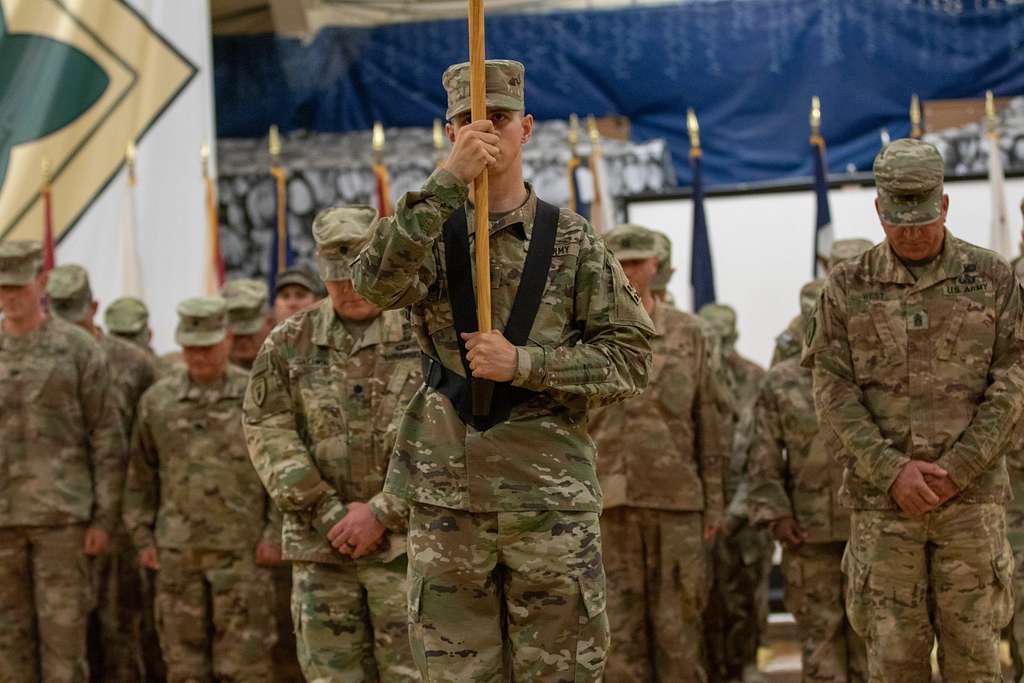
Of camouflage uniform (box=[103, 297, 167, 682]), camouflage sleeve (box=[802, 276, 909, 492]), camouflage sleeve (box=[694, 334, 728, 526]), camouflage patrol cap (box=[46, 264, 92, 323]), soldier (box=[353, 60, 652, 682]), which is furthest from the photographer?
camouflage patrol cap (box=[46, 264, 92, 323])

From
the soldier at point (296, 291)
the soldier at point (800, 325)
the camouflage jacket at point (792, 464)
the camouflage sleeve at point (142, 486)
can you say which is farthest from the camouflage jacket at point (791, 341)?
the camouflage sleeve at point (142, 486)

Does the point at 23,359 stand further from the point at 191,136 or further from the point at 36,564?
the point at 191,136

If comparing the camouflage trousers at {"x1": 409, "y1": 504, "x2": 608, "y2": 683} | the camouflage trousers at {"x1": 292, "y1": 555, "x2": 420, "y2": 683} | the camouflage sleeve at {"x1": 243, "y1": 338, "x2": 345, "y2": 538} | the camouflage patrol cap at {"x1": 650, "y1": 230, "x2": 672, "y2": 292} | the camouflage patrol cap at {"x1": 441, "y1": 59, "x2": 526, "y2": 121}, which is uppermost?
A: the camouflage patrol cap at {"x1": 441, "y1": 59, "x2": 526, "y2": 121}

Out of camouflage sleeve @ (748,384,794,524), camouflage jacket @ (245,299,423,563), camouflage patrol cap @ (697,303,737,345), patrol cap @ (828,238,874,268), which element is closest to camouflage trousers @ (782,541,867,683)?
camouflage sleeve @ (748,384,794,524)

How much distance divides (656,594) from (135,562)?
242cm

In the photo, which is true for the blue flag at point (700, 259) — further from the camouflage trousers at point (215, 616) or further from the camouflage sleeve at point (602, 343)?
the camouflage sleeve at point (602, 343)

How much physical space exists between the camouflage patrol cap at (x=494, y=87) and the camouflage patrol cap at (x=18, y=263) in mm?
2762

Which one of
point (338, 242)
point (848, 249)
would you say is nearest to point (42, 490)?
point (338, 242)

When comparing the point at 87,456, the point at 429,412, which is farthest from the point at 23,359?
the point at 429,412

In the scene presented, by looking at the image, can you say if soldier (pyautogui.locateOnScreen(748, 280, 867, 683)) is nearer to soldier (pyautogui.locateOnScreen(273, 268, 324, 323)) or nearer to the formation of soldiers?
the formation of soldiers

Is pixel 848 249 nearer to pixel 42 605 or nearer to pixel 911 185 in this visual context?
pixel 911 185

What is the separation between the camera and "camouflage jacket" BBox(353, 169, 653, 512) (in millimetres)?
2990

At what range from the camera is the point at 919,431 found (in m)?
4.07

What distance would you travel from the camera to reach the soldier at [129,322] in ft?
22.6
